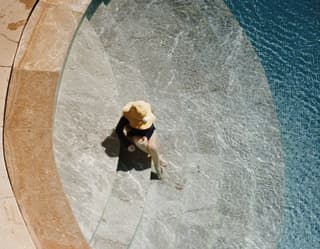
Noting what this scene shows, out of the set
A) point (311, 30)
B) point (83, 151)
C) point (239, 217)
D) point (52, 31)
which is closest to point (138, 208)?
point (83, 151)

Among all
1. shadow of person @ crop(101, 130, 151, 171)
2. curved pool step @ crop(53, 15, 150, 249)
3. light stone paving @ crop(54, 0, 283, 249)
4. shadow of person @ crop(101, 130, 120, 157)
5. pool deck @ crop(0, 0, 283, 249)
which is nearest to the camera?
pool deck @ crop(0, 0, 283, 249)

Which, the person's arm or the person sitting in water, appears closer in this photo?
the person sitting in water

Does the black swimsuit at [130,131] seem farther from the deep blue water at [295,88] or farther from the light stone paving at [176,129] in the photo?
the deep blue water at [295,88]

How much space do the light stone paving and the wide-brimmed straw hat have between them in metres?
0.40

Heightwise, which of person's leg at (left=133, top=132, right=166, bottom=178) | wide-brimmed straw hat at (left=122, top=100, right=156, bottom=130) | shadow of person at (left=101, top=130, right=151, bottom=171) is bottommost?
shadow of person at (left=101, top=130, right=151, bottom=171)

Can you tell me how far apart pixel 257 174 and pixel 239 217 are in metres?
0.73

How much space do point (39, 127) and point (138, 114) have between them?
125 centimetres

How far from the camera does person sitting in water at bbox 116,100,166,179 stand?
22.6ft

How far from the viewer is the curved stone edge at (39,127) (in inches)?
241

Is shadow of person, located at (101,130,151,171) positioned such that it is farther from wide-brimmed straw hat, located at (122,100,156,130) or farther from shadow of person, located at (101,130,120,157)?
wide-brimmed straw hat, located at (122,100,156,130)

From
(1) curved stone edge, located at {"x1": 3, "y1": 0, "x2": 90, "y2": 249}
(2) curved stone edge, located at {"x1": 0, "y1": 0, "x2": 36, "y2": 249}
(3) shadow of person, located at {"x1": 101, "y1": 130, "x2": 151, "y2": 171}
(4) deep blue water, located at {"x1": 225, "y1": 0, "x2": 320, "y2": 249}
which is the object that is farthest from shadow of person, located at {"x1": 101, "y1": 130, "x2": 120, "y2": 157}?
(4) deep blue water, located at {"x1": 225, "y1": 0, "x2": 320, "y2": 249}

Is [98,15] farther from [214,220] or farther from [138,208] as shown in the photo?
[214,220]

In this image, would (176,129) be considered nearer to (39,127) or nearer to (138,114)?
(138,114)

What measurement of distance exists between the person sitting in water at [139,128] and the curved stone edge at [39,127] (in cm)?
100
